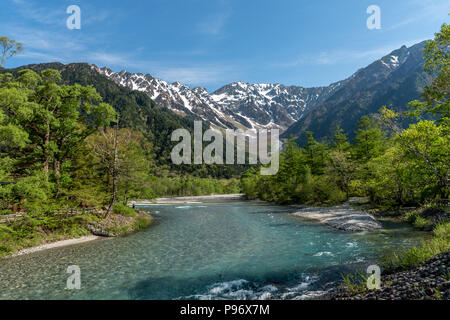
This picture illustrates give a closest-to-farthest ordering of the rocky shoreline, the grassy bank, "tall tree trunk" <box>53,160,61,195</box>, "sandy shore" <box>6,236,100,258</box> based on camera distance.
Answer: the rocky shoreline, "sandy shore" <box>6,236,100,258</box>, the grassy bank, "tall tree trunk" <box>53,160,61,195</box>

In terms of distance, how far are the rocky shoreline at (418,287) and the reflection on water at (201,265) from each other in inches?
95.2

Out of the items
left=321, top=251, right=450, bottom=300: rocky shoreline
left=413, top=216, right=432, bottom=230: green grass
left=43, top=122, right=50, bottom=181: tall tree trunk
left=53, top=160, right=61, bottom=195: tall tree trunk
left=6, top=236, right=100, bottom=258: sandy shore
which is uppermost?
left=43, top=122, right=50, bottom=181: tall tree trunk

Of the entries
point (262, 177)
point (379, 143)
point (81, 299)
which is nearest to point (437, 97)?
point (81, 299)

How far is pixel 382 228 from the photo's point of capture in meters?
23.4

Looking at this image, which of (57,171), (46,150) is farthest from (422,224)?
Result: (46,150)

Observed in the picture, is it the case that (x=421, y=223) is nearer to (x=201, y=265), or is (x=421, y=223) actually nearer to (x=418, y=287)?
(x=418, y=287)

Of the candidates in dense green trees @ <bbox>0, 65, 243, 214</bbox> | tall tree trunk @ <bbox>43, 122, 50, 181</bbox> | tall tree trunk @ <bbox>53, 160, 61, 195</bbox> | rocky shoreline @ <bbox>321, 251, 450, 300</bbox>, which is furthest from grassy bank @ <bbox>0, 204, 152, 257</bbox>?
rocky shoreline @ <bbox>321, 251, 450, 300</bbox>

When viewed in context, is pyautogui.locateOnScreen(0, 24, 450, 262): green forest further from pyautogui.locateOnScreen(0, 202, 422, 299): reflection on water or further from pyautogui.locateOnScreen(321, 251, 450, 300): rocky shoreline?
pyautogui.locateOnScreen(0, 202, 422, 299): reflection on water

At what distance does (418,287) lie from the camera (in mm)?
7172

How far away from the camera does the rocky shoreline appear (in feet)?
21.8

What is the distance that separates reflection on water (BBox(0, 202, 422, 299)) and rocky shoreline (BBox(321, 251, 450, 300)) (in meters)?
2.42

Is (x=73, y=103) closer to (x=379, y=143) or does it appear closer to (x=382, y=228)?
(x=382, y=228)
